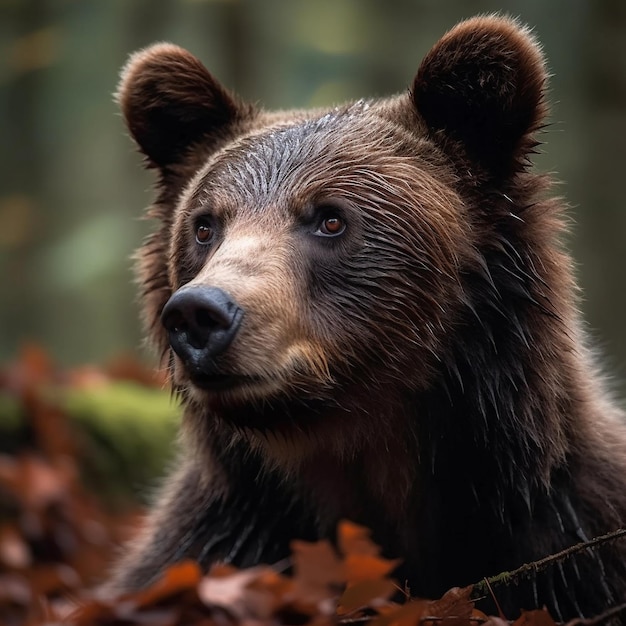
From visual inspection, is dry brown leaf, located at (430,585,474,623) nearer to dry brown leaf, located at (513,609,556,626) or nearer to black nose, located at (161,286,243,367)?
dry brown leaf, located at (513,609,556,626)

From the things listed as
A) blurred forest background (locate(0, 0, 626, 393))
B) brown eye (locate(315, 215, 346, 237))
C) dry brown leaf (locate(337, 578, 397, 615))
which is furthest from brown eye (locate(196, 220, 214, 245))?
blurred forest background (locate(0, 0, 626, 393))

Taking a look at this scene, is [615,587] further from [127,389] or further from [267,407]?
[127,389]

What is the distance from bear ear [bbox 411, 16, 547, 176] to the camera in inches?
163

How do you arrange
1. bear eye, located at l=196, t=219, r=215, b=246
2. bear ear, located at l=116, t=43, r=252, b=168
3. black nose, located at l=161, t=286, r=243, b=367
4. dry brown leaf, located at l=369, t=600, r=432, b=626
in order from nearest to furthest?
dry brown leaf, located at l=369, t=600, r=432, b=626 → black nose, located at l=161, t=286, r=243, b=367 → bear eye, located at l=196, t=219, r=215, b=246 → bear ear, located at l=116, t=43, r=252, b=168

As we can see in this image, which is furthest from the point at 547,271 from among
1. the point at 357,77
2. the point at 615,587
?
the point at 357,77

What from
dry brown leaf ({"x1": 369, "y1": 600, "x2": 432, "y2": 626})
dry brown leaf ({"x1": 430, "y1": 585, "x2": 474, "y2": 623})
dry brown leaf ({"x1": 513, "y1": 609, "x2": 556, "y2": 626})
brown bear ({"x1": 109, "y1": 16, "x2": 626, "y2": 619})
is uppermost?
brown bear ({"x1": 109, "y1": 16, "x2": 626, "y2": 619})

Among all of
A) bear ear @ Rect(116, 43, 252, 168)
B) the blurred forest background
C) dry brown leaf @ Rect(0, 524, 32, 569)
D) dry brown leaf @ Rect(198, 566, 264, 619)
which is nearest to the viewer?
dry brown leaf @ Rect(198, 566, 264, 619)

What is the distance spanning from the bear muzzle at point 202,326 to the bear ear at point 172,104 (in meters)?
1.70

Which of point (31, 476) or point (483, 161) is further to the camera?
point (31, 476)

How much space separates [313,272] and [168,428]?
15.6 ft

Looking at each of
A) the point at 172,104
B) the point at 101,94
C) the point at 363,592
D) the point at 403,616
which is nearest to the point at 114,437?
the point at 172,104

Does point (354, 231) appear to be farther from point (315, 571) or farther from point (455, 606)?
point (455, 606)

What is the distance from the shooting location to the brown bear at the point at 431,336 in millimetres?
4047

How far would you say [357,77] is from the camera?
1564cm
